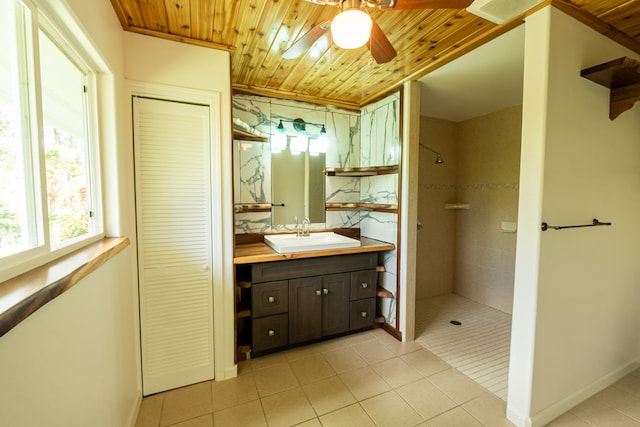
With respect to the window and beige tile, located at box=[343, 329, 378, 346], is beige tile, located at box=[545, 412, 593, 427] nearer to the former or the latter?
beige tile, located at box=[343, 329, 378, 346]

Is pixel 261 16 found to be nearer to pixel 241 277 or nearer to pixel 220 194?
pixel 220 194

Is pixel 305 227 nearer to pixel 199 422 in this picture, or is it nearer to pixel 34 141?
pixel 199 422

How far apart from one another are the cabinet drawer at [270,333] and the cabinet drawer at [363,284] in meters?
0.66

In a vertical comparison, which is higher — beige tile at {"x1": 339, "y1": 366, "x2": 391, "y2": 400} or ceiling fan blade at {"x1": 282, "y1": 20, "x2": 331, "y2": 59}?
ceiling fan blade at {"x1": 282, "y1": 20, "x2": 331, "y2": 59}

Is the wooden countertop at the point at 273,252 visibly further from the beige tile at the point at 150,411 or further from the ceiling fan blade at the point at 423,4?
the ceiling fan blade at the point at 423,4

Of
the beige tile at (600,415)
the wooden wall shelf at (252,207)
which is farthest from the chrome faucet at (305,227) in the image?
the beige tile at (600,415)

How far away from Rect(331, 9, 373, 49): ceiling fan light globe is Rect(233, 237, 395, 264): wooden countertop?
1.52 metres

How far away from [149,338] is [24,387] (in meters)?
1.25

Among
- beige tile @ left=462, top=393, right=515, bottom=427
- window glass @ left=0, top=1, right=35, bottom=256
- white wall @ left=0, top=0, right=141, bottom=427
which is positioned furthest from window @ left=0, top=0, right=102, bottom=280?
beige tile @ left=462, top=393, right=515, bottom=427

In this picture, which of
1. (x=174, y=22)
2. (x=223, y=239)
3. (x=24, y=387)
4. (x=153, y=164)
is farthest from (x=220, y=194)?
(x=24, y=387)

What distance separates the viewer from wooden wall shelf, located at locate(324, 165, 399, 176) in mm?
2498

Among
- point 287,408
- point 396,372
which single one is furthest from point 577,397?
point 287,408

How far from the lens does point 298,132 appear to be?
2.67 meters

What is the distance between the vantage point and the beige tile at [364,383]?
6.05 ft
